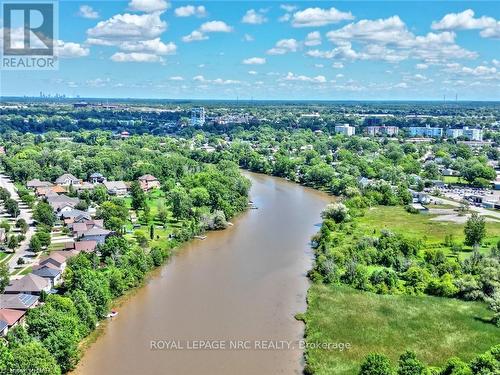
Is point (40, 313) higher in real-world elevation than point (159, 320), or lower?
higher

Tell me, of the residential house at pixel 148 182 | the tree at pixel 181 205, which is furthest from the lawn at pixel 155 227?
the residential house at pixel 148 182

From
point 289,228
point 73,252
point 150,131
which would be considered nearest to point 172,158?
point 289,228

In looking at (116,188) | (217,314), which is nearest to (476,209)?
(217,314)

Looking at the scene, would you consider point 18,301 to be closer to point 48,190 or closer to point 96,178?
point 48,190

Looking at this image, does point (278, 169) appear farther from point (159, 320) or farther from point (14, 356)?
point (14, 356)

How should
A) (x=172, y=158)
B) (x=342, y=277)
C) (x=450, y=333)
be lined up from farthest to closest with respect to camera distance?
(x=172, y=158)
(x=342, y=277)
(x=450, y=333)

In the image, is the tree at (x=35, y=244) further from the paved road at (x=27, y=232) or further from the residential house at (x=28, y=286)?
the residential house at (x=28, y=286)

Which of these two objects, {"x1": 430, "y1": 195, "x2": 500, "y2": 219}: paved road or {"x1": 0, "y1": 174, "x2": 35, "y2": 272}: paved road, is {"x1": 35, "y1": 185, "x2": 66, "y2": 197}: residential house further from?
{"x1": 430, "y1": 195, "x2": 500, "y2": 219}: paved road
